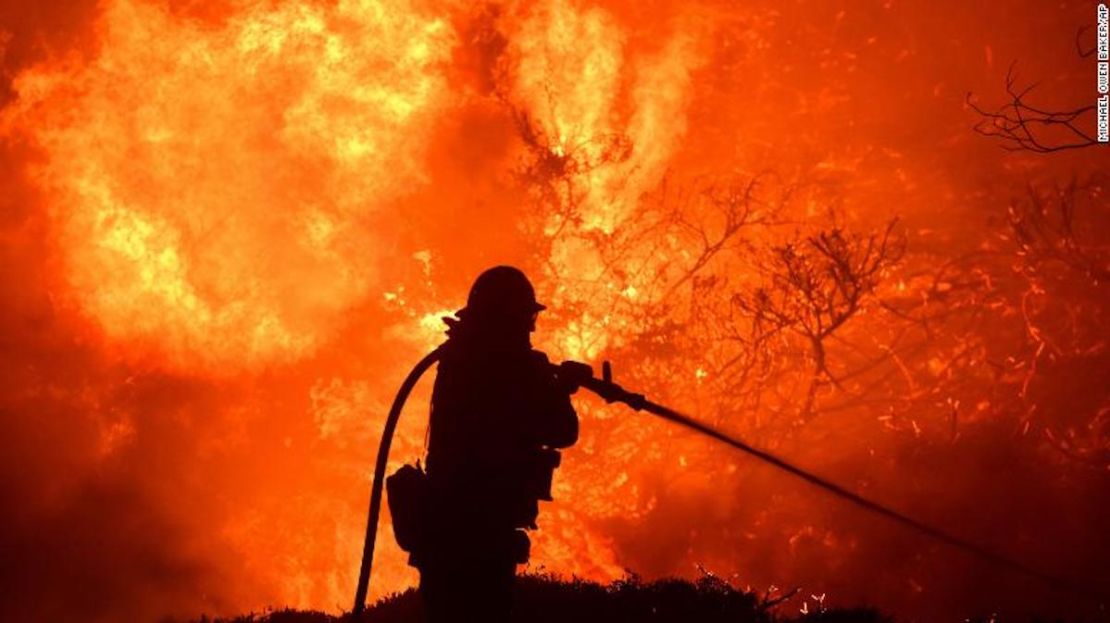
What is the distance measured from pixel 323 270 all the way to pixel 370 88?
4.13 metres

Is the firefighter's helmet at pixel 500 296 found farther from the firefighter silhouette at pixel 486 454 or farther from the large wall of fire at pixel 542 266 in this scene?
the large wall of fire at pixel 542 266

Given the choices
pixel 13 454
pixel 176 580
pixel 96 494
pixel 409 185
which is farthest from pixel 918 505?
pixel 13 454

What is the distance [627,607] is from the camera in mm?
7625

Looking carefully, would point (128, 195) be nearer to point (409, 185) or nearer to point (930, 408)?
point (409, 185)

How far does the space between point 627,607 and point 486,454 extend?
9.50 feet

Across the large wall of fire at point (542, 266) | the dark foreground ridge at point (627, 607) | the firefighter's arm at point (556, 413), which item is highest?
the large wall of fire at point (542, 266)

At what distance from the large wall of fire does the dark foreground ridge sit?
7787 millimetres

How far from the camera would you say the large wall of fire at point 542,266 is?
16.5m

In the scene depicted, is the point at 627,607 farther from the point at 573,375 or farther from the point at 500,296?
the point at 500,296

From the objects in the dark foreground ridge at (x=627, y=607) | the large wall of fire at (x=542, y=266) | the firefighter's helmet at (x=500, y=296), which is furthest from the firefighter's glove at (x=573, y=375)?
the large wall of fire at (x=542, y=266)

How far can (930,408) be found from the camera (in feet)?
53.1

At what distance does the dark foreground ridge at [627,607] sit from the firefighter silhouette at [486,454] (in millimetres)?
1832

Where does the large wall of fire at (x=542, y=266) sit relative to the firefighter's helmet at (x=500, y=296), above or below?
above

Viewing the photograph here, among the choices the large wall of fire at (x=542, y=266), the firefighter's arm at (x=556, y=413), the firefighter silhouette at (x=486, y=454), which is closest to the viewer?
the firefighter silhouette at (x=486, y=454)
